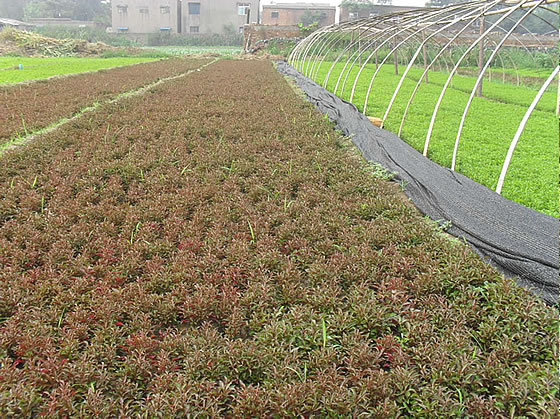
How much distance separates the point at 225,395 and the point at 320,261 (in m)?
1.75

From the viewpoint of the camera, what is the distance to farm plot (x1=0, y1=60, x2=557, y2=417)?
2.46 m

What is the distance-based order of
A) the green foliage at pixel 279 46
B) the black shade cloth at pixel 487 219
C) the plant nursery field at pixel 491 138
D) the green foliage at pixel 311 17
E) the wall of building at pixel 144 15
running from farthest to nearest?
1. the green foliage at pixel 311 17
2. the wall of building at pixel 144 15
3. the green foliage at pixel 279 46
4. the plant nursery field at pixel 491 138
5. the black shade cloth at pixel 487 219

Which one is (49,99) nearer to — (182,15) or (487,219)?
(487,219)

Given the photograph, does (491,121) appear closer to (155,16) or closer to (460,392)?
(460,392)

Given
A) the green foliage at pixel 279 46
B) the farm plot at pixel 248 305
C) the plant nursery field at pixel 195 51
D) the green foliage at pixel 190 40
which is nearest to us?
the farm plot at pixel 248 305

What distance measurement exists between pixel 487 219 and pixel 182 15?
7467cm

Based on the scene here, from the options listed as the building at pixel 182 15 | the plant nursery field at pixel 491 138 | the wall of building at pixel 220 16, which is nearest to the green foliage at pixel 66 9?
the building at pixel 182 15

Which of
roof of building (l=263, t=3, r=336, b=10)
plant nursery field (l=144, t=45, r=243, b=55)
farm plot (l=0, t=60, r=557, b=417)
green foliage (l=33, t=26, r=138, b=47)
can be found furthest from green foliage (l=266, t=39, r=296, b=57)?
farm plot (l=0, t=60, r=557, b=417)

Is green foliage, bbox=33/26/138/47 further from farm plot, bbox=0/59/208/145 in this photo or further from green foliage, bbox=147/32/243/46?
farm plot, bbox=0/59/208/145

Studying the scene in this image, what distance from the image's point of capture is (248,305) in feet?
10.9

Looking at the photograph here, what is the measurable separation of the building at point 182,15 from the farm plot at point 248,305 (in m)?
68.7

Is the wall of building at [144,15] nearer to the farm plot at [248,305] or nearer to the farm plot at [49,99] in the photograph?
the farm plot at [49,99]

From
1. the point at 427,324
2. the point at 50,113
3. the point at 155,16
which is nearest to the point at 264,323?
the point at 427,324

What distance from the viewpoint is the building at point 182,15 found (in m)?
65.8
